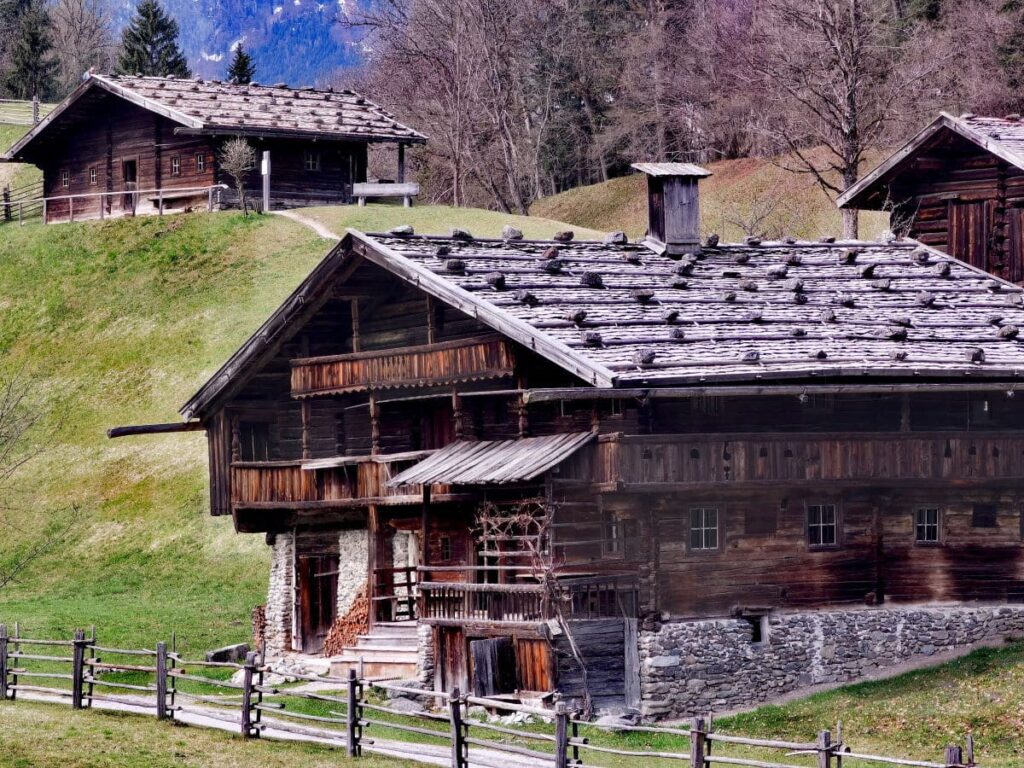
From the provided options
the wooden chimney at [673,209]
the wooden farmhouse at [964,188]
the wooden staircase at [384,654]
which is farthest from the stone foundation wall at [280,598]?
the wooden farmhouse at [964,188]

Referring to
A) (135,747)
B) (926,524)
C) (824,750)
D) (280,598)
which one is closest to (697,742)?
(824,750)

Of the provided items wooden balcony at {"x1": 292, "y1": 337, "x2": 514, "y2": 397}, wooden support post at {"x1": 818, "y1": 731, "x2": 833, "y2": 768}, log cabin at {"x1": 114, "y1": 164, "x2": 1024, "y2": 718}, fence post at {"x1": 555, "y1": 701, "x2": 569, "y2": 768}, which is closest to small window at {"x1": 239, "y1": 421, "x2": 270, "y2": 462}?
log cabin at {"x1": 114, "y1": 164, "x2": 1024, "y2": 718}

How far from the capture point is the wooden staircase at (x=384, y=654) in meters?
36.5

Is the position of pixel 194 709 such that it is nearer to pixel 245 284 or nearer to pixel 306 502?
pixel 306 502

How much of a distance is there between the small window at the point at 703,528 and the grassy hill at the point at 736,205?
109 ft

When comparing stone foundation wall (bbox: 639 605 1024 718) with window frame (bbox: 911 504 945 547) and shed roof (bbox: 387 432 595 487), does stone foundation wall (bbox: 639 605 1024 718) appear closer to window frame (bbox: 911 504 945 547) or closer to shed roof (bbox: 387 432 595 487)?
window frame (bbox: 911 504 945 547)

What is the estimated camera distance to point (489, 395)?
117 ft

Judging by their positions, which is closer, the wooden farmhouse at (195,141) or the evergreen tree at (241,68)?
the wooden farmhouse at (195,141)

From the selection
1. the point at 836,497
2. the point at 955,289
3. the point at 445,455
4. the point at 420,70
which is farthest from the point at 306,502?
the point at 420,70

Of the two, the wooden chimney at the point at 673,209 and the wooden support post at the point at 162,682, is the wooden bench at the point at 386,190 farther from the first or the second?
the wooden support post at the point at 162,682

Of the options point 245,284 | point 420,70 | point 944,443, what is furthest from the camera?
point 420,70

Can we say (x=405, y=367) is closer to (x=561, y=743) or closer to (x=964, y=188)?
(x=561, y=743)

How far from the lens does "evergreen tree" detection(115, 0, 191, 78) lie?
10588 cm

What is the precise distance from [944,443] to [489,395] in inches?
315
